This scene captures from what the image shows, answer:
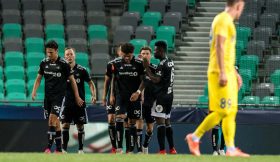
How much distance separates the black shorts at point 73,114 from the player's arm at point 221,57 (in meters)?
6.85

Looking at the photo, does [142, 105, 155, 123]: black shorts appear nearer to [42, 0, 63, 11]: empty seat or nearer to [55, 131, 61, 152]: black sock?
[55, 131, 61, 152]: black sock

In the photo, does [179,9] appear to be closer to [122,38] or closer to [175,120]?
[122,38]

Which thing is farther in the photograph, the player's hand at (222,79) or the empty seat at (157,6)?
the empty seat at (157,6)

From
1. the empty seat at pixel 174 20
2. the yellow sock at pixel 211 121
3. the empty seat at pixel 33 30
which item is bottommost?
the yellow sock at pixel 211 121

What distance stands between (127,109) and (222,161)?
241 inches

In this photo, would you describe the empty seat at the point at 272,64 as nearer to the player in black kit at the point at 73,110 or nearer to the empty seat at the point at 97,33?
the empty seat at the point at 97,33

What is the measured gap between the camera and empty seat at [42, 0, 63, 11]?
2838 cm

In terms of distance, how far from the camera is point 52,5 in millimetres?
28469

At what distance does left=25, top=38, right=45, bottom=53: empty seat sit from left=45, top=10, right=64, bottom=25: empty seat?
1708 mm

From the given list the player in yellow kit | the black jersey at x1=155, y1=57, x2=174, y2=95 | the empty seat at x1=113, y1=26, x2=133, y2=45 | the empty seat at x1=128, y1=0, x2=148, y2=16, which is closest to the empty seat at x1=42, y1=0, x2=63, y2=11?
the empty seat at x1=128, y1=0, x2=148, y2=16

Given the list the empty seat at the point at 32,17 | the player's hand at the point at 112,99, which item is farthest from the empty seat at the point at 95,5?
the player's hand at the point at 112,99

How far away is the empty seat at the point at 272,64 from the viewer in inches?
905

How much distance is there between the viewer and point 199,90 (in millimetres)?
24109

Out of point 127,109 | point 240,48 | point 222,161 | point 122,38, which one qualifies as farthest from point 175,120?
point 222,161
